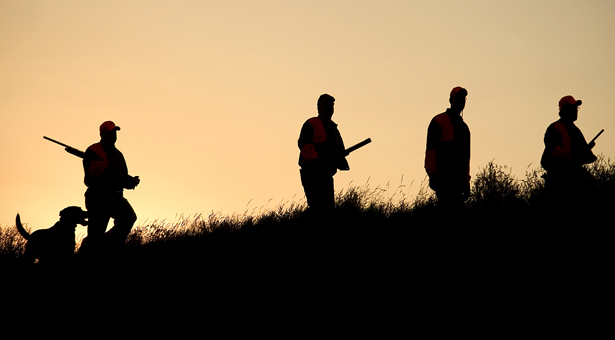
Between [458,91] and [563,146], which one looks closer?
[458,91]

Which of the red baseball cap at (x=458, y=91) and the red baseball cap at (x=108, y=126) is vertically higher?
the red baseball cap at (x=108, y=126)

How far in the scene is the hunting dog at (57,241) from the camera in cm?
1044

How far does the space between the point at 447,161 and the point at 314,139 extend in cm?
185

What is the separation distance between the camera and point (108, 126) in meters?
10.8

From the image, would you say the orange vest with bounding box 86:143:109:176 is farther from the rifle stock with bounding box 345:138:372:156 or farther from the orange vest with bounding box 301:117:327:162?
the rifle stock with bounding box 345:138:372:156

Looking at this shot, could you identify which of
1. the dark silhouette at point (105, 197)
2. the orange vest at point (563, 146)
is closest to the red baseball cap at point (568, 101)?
the orange vest at point (563, 146)

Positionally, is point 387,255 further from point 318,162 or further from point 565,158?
point 565,158

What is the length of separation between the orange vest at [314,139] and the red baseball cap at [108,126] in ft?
8.26

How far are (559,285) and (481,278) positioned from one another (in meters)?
0.72

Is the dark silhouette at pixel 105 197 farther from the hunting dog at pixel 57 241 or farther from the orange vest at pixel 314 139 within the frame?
the orange vest at pixel 314 139

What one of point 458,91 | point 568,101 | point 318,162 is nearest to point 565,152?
point 568,101

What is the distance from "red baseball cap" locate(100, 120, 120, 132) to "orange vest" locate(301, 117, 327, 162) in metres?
2.52

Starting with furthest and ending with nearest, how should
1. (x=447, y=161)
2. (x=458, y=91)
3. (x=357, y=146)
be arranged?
(x=357, y=146), (x=458, y=91), (x=447, y=161)

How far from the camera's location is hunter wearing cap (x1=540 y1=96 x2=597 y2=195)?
10.4m
